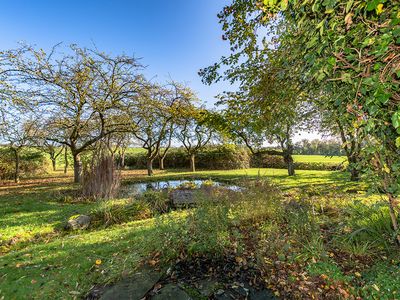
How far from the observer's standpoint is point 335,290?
2.10 m

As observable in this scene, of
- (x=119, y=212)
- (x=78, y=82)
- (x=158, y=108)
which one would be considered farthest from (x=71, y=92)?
(x=119, y=212)

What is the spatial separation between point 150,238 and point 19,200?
271 inches

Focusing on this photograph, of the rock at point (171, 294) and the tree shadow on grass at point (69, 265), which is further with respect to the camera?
the tree shadow on grass at point (69, 265)

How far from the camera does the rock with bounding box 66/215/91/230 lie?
483 centimetres

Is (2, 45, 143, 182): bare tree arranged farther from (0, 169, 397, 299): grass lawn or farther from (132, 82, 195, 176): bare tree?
(0, 169, 397, 299): grass lawn

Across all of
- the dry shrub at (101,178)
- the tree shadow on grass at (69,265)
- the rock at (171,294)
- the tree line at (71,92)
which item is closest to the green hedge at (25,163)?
the tree line at (71,92)

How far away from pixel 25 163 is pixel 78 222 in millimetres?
14357

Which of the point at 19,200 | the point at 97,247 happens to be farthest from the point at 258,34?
the point at 19,200

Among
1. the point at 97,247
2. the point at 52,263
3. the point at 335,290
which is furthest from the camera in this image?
the point at 97,247

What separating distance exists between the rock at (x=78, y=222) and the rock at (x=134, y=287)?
121 inches

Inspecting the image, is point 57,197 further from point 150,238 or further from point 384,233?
point 384,233

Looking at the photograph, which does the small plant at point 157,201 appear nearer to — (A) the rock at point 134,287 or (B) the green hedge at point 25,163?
(A) the rock at point 134,287

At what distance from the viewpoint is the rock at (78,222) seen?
4.83 m

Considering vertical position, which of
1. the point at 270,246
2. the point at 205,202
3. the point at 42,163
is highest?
the point at 42,163
